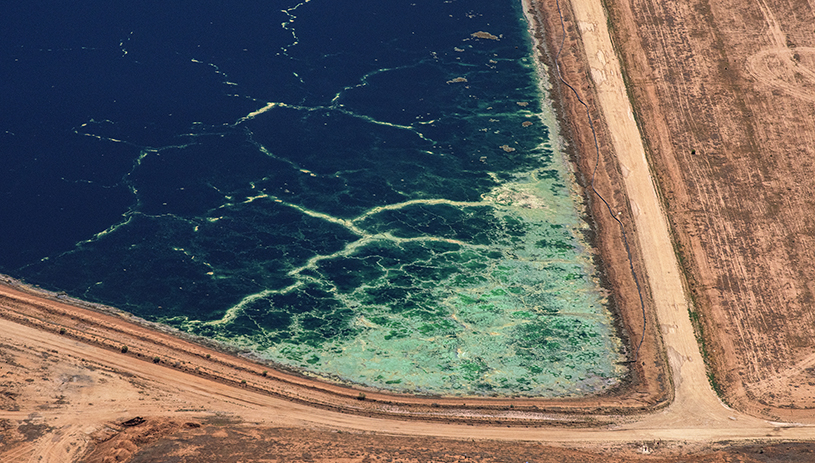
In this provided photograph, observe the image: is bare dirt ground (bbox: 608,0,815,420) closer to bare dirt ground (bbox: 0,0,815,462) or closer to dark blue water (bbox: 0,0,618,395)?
bare dirt ground (bbox: 0,0,815,462)

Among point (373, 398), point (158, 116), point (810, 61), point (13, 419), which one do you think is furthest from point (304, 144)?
point (810, 61)

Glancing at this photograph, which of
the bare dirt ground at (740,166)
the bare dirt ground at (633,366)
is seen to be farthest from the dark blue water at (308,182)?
the bare dirt ground at (740,166)

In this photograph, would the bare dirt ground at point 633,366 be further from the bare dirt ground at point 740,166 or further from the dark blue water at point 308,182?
the dark blue water at point 308,182

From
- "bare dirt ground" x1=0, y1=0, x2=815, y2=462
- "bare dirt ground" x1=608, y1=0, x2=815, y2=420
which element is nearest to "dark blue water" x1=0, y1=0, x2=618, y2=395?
"bare dirt ground" x1=0, y1=0, x2=815, y2=462

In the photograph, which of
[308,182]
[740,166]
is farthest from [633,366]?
[308,182]

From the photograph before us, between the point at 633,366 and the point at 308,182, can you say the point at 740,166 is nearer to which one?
the point at 633,366

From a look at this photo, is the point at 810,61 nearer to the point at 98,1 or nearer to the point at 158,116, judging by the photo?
the point at 158,116
